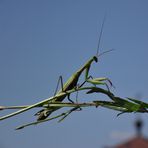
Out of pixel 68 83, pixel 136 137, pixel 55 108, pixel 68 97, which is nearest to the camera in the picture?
pixel 55 108

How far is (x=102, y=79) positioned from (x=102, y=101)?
2.50ft

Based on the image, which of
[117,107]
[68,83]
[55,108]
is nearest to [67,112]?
[55,108]

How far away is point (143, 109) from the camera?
2672 mm

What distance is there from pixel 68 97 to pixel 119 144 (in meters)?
46.6

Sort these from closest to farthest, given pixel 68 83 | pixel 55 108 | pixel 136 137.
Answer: pixel 55 108, pixel 68 83, pixel 136 137

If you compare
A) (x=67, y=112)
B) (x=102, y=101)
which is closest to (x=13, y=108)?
(x=67, y=112)

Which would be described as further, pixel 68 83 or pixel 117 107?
pixel 68 83

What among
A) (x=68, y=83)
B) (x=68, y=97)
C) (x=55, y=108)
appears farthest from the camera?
(x=68, y=83)

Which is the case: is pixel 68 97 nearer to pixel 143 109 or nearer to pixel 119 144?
pixel 143 109

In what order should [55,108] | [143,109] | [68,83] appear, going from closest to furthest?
[143,109]
[55,108]
[68,83]

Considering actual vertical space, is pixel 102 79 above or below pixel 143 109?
above

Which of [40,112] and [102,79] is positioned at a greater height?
[102,79]

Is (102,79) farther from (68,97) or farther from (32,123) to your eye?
(32,123)

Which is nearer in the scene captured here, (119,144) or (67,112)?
(67,112)
